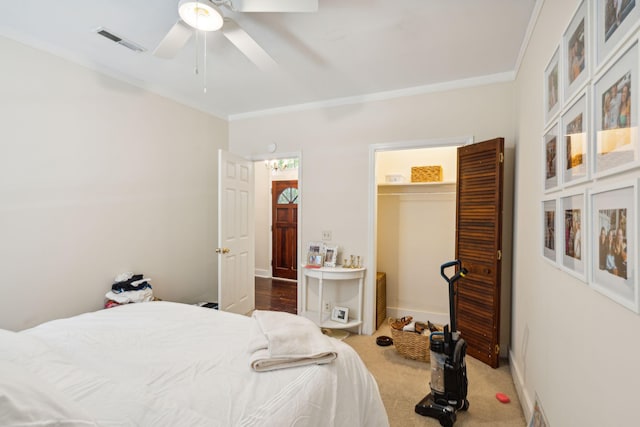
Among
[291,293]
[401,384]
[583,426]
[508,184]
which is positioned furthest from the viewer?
[291,293]

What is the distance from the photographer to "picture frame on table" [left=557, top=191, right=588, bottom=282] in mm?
1135

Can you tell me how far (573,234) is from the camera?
4.05 ft

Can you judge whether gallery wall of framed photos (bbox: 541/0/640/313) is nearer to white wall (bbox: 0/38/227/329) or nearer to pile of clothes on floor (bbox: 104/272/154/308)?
pile of clothes on floor (bbox: 104/272/154/308)

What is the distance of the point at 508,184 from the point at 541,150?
3.70 ft

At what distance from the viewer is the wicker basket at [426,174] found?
3686 mm

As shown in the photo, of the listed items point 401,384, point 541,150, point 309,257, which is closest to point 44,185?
point 309,257

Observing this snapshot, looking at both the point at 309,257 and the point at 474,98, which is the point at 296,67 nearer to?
the point at 474,98

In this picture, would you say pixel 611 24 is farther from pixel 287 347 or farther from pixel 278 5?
pixel 287 347

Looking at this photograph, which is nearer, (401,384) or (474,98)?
(401,384)

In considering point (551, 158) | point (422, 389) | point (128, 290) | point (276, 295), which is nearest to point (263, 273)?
point (276, 295)

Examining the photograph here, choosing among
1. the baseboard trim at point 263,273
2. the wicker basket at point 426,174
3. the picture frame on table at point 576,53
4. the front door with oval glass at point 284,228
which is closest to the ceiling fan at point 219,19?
the picture frame on table at point 576,53

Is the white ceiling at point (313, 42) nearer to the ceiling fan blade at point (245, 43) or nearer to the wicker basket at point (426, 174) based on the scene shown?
the ceiling fan blade at point (245, 43)

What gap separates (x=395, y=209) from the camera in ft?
13.1

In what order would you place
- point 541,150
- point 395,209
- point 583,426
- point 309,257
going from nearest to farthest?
point 583,426 < point 541,150 < point 309,257 < point 395,209
